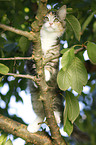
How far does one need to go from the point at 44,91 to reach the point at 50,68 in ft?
1.40

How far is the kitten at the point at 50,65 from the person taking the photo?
1314 millimetres

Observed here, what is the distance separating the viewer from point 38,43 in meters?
0.92

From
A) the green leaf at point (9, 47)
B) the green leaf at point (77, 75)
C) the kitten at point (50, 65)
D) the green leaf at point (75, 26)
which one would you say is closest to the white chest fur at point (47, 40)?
the kitten at point (50, 65)

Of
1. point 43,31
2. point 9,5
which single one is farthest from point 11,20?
point 43,31

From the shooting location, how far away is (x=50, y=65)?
134cm

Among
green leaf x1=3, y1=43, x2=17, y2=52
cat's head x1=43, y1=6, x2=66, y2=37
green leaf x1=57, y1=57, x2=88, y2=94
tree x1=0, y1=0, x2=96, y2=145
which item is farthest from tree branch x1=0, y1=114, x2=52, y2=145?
cat's head x1=43, y1=6, x2=66, y2=37

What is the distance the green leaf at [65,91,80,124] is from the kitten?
0.22 meters

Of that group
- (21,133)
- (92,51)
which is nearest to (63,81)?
(92,51)

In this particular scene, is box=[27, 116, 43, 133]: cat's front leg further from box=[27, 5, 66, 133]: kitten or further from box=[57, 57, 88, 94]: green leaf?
box=[57, 57, 88, 94]: green leaf

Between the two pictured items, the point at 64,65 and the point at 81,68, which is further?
the point at 81,68

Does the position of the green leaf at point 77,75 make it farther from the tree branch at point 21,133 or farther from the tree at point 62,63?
the tree branch at point 21,133

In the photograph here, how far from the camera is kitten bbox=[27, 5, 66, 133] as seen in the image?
1.31 metres

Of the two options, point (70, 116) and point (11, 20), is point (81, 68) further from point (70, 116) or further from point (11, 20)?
point (11, 20)

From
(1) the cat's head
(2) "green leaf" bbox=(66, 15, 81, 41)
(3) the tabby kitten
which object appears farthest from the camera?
(1) the cat's head
